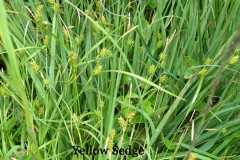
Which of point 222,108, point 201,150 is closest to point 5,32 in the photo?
point 201,150

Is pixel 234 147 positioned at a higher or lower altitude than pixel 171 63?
lower

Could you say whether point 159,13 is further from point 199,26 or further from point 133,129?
point 133,129

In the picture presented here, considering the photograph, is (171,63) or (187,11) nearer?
(171,63)

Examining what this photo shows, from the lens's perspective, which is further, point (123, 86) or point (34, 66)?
point (123, 86)

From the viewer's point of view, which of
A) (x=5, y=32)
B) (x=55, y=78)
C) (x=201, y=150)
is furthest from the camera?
(x=55, y=78)

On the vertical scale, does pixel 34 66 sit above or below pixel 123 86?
above

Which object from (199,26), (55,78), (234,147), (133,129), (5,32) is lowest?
(234,147)

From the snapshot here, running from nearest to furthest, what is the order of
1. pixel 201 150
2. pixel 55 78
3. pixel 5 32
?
pixel 5 32
pixel 201 150
pixel 55 78
